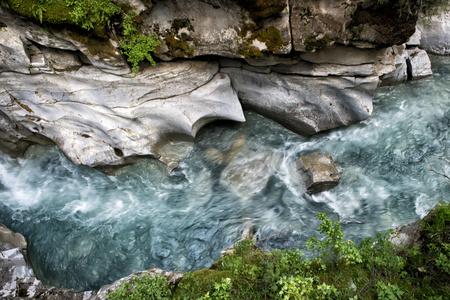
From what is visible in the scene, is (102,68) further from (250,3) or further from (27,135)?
(250,3)

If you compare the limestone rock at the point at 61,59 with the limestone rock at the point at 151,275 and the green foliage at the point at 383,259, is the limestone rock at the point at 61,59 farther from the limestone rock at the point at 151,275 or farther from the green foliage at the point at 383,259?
the green foliage at the point at 383,259

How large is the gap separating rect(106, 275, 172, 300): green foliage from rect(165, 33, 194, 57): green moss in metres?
4.88

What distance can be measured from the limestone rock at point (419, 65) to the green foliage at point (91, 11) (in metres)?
8.70

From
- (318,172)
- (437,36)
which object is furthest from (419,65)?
(318,172)

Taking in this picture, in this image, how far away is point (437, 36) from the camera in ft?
34.3

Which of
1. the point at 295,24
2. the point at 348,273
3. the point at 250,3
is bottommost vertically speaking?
the point at 348,273

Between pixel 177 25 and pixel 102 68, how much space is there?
2039mm

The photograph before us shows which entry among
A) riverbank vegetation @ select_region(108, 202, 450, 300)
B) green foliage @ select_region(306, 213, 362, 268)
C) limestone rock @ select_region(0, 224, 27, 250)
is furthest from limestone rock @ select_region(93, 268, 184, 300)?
limestone rock @ select_region(0, 224, 27, 250)

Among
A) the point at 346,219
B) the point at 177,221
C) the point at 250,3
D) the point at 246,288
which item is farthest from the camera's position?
the point at 177,221

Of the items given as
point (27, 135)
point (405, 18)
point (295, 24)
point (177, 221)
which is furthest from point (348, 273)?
point (27, 135)

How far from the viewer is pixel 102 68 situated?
23.3 feet

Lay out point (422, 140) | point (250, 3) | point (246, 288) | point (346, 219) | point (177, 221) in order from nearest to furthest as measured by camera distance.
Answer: point (246, 288)
point (250, 3)
point (346, 219)
point (177, 221)
point (422, 140)

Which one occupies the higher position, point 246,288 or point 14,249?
point 246,288

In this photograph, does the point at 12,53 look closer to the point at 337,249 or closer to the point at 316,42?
the point at 316,42
